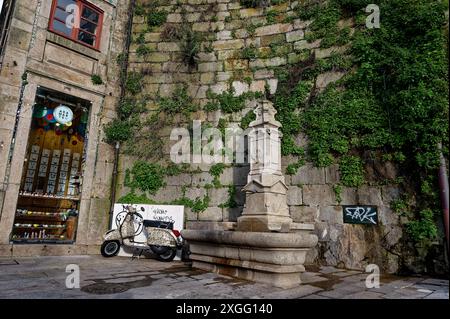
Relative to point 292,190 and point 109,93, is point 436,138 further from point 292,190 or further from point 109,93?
point 109,93

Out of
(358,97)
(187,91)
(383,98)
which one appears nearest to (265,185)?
(358,97)

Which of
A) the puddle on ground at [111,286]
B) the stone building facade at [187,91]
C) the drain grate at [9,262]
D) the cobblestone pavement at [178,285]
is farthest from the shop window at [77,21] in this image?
the puddle on ground at [111,286]

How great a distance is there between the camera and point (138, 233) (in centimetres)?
666

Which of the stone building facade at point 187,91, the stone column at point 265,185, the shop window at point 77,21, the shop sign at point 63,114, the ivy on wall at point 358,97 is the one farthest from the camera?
the shop window at point 77,21

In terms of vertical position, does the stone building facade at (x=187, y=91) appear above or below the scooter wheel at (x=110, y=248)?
above

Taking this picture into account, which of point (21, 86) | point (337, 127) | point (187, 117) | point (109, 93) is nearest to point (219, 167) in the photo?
point (187, 117)

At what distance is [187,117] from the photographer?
7.96 m

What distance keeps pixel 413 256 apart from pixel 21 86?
8.81 metres

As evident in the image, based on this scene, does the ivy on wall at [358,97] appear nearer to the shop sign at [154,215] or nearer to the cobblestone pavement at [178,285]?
the shop sign at [154,215]

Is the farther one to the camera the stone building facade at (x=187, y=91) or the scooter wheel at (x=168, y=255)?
the scooter wheel at (x=168, y=255)

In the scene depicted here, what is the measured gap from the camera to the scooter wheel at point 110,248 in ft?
21.5

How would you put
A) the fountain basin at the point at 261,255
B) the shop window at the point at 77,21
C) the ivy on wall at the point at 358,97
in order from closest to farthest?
the fountain basin at the point at 261,255 → the ivy on wall at the point at 358,97 → the shop window at the point at 77,21

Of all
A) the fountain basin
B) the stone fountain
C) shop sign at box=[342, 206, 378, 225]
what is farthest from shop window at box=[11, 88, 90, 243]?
shop sign at box=[342, 206, 378, 225]

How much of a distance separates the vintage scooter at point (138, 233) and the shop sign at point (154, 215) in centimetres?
3
